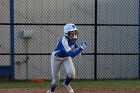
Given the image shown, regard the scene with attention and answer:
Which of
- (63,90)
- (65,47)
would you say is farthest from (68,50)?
(63,90)

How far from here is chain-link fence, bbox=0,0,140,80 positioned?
51.6ft

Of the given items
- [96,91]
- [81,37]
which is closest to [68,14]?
[81,37]

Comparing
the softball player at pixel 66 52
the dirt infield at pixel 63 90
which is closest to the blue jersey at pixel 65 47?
the softball player at pixel 66 52

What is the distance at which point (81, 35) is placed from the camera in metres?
16.2

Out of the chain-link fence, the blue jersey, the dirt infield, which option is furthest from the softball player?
the chain-link fence

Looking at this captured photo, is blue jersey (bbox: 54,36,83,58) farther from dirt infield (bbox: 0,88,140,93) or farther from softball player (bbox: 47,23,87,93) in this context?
dirt infield (bbox: 0,88,140,93)

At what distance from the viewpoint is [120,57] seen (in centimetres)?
1645

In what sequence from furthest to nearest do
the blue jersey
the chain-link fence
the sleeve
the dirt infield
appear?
the chain-link fence, the dirt infield, the blue jersey, the sleeve

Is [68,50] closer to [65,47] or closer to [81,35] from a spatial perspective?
[65,47]

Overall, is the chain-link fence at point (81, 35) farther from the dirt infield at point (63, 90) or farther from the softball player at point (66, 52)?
the softball player at point (66, 52)

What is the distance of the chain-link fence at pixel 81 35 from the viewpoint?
1572 cm

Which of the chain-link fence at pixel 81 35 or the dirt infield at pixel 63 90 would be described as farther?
the chain-link fence at pixel 81 35

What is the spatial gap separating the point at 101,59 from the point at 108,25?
1408 millimetres

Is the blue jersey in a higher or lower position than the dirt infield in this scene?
higher
